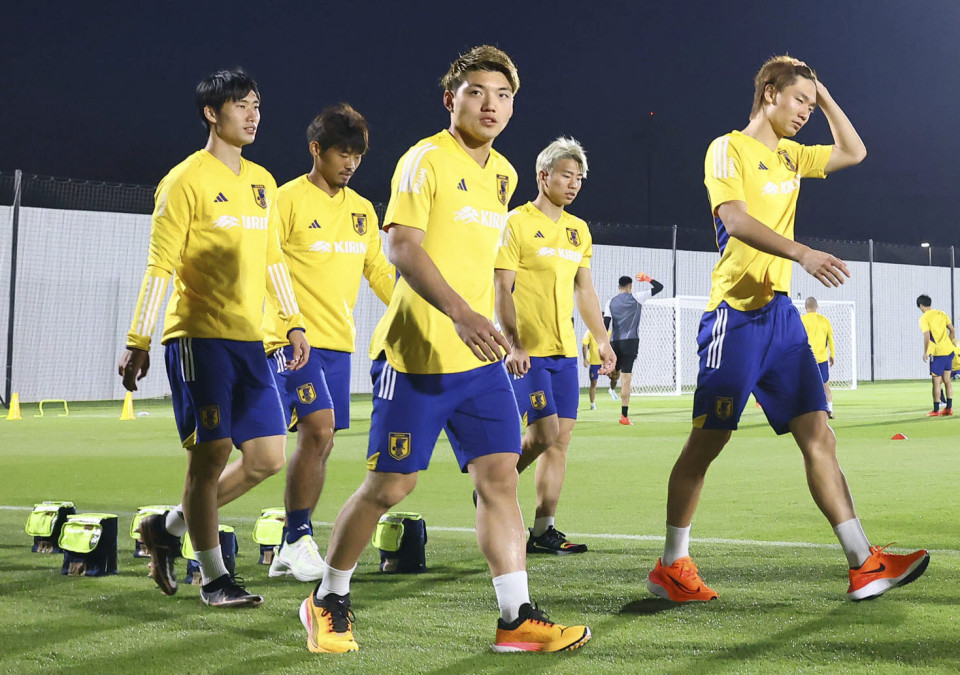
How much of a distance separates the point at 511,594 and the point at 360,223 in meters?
2.94

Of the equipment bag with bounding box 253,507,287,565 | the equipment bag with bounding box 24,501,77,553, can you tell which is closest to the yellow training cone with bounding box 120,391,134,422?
the equipment bag with bounding box 24,501,77,553

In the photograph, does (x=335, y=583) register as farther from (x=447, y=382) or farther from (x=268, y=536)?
(x=268, y=536)

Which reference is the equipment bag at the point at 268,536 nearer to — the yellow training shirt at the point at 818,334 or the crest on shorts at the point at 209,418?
the crest on shorts at the point at 209,418

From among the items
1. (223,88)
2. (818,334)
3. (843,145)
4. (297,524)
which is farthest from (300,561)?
(818,334)

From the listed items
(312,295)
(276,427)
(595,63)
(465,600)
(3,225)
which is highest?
(595,63)

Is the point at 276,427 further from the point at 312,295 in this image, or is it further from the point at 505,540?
the point at 505,540

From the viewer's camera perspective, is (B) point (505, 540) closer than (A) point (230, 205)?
Yes

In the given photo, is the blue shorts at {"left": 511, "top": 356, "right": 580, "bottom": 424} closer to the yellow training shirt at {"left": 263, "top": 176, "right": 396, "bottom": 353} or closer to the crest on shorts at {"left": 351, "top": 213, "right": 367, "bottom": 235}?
the yellow training shirt at {"left": 263, "top": 176, "right": 396, "bottom": 353}

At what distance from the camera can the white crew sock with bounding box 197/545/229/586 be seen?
15.3 ft

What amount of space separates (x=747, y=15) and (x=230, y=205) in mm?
46351

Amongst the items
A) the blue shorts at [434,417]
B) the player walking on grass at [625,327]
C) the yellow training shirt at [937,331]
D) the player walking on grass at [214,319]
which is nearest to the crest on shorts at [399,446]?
the blue shorts at [434,417]

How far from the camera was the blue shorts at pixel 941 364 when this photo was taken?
18922 mm

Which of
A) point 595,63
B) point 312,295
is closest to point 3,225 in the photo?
point 312,295

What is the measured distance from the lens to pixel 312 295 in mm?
5941
